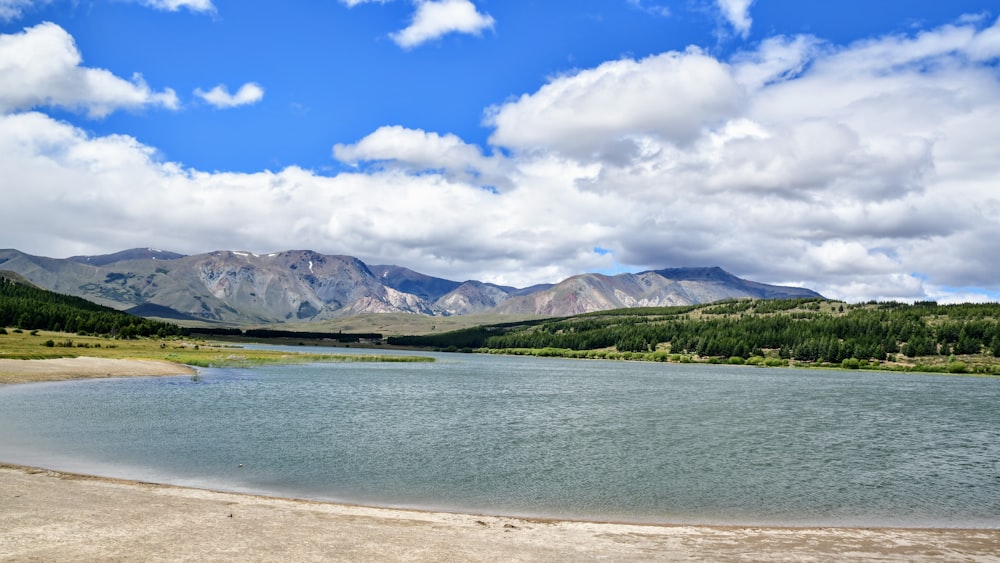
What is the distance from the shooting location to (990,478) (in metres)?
41.5

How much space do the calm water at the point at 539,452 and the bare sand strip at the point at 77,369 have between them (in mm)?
8348

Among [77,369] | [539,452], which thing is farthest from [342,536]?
[77,369]

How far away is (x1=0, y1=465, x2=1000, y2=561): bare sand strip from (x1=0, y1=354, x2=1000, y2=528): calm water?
347 cm

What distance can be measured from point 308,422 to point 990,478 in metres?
53.8

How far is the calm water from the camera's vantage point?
3338 centimetres

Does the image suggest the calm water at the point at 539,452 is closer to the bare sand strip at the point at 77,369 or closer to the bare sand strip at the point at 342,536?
the bare sand strip at the point at 342,536

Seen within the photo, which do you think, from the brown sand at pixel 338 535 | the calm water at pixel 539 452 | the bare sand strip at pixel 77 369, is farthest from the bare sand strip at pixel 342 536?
the bare sand strip at pixel 77 369

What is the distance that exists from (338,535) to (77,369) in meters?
101

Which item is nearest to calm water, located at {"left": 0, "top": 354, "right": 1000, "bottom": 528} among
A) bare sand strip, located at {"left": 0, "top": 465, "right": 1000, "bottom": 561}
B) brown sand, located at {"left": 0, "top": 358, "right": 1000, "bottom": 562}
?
bare sand strip, located at {"left": 0, "top": 465, "right": 1000, "bottom": 561}

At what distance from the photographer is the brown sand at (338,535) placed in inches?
802

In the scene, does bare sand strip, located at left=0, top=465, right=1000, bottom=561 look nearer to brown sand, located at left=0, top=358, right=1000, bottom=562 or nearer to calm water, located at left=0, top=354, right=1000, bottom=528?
brown sand, located at left=0, top=358, right=1000, bottom=562

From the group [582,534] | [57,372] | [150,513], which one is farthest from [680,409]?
[57,372]

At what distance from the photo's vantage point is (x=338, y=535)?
23172 mm

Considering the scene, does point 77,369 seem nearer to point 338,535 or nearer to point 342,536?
point 338,535
